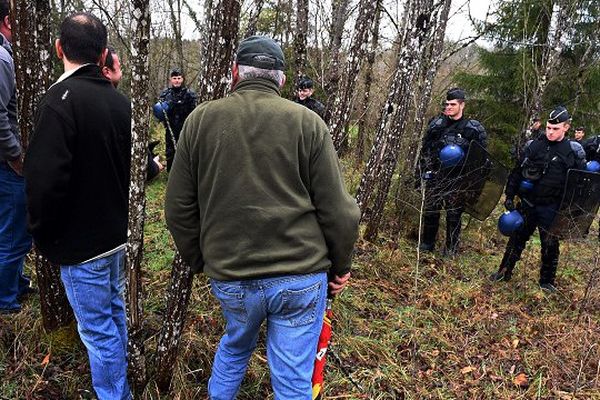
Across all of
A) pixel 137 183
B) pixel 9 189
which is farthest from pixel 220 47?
pixel 9 189

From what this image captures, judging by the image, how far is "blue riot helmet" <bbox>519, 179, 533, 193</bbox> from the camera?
198 inches

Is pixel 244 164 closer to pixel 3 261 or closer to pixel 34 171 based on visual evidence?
pixel 34 171

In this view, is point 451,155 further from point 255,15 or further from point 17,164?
point 17,164

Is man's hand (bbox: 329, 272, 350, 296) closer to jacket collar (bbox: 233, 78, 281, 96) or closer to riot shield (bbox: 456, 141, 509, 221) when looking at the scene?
jacket collar (bbox: 233, 78, 281, 96)

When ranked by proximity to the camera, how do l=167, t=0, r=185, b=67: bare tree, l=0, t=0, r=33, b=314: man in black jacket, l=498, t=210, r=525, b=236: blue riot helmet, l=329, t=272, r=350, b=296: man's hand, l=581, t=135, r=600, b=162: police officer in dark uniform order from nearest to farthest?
l=329, t=272, r=350, b=296: man's hand → l=0, t=0, r=33, b=314: man in black jacket → l=498, t=210, r=525, b=236: blue riot helmet → l=581, t=135, r=600, b=162: police officer in dark uniform → l=167, t=0, r=185, b=67: bare tree

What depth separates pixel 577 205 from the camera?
4.77m

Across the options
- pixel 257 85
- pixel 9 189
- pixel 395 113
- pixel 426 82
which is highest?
pixel 426 82

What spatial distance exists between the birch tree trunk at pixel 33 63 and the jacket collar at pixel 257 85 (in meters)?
1.45

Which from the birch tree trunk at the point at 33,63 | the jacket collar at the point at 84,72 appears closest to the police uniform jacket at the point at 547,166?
the jacket collar at the point at 84,72

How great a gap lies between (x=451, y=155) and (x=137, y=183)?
4.08 metres

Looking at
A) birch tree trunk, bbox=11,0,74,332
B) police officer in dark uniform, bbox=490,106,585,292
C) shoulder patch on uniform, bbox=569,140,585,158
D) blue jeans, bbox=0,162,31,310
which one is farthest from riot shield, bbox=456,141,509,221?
blue jeans, bbox=0,162,31,310

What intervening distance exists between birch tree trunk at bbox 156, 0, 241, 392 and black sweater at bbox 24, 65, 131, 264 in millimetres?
417

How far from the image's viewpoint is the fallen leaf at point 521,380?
11.4ft

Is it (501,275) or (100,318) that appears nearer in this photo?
(100,318)
